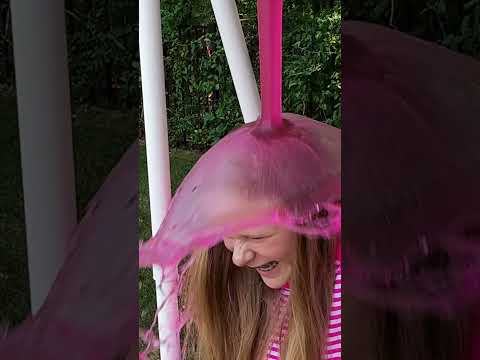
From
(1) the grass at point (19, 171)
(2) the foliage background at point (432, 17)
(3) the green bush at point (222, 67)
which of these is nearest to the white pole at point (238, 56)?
(3) the green bush at point (222, 67)

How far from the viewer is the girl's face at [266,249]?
0.84m

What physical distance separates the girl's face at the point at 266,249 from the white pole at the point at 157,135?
106mm

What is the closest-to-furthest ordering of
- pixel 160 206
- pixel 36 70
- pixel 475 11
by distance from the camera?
pixel 475 11
pixel 36 70
pixel 160 206

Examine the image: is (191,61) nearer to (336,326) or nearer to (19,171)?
(19,171)

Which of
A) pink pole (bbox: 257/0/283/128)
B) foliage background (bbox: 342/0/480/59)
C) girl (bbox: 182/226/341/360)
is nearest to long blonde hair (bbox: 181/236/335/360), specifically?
girl (bbox: 182/226/341/360)

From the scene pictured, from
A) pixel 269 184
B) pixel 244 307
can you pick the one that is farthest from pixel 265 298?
pixel 269 184

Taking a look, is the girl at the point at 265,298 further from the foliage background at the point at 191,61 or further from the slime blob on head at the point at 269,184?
the foliage background at the point at 191,61

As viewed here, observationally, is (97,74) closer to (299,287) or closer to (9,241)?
(9,241)

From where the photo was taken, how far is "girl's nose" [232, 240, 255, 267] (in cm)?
85

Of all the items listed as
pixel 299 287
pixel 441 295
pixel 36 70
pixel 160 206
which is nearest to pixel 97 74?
pixel 36 70

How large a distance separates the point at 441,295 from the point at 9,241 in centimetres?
49

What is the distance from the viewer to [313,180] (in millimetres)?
805

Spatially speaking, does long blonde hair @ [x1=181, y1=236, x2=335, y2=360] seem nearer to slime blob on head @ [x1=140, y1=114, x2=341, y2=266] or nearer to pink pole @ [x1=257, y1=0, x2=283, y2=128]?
slime blob on head @ [x1=140, y1=114, x2=341, y2=266]

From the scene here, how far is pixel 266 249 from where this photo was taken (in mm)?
848
